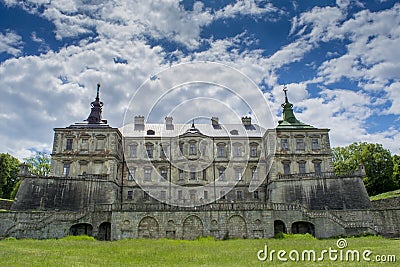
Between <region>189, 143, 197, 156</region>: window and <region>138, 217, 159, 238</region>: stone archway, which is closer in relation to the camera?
<region>138, 217, 159, 238</region>: stone archway

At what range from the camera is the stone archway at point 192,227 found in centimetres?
2942

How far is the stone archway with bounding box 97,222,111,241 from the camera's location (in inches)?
1208

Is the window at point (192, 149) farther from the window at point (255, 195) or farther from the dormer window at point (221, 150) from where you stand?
the window at point (255, 195)

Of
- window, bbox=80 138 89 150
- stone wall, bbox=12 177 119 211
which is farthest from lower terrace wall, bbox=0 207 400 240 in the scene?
window, bbox=80 138 89 150

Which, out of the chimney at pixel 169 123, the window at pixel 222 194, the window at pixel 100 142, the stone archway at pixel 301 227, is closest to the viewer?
the stone archway at pixel 301 227

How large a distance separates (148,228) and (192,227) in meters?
3.85

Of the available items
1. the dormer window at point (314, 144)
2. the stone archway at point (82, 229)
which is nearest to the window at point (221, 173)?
the dormer window at point (314, 144)

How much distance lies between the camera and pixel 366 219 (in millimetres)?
30688

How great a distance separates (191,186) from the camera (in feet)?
131

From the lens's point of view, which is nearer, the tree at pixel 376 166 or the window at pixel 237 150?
the window at pixel 237 150

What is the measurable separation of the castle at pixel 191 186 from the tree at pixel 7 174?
14894mm

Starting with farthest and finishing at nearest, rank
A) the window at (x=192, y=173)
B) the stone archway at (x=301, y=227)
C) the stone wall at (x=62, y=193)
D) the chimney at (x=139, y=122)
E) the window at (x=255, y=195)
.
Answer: the chimney at (x=139, y=122)
the window at (x=255, y=195)
the window at (x=192, y=173)
the stone wall at (x=62, y=193)
the stone archway at (x=301, y=227)

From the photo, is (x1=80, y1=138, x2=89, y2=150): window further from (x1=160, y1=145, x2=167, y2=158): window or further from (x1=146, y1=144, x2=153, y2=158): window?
(x1=160, y1=145, x2=167, y2=158): window

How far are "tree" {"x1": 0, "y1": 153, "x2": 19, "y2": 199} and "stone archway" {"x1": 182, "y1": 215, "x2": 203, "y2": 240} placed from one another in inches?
1268
